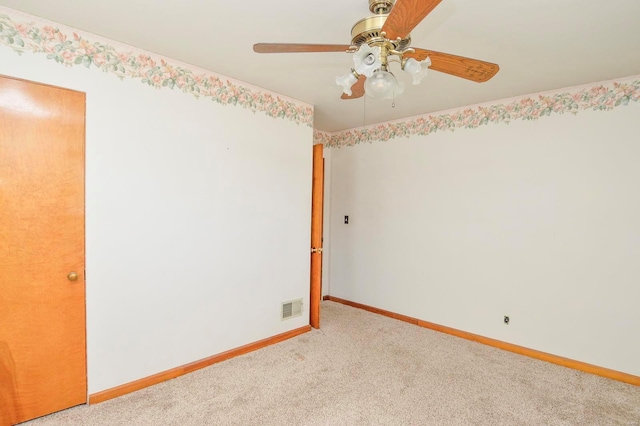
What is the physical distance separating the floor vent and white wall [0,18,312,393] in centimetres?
7

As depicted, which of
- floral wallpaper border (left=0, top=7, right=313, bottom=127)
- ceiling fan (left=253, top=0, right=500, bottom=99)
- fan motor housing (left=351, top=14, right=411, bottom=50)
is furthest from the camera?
floral wallpaper border (left=0, top=7, right=313, bottom=127)

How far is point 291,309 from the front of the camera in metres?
3.27

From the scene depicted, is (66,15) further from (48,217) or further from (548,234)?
(548,234)

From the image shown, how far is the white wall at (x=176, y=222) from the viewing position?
2.12 metres

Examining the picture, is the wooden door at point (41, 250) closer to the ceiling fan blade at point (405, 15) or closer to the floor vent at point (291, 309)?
the floor vent at point (291, 309)

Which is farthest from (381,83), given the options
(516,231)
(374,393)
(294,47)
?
(516,231)

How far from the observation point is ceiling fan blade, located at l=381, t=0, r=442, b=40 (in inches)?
41.2

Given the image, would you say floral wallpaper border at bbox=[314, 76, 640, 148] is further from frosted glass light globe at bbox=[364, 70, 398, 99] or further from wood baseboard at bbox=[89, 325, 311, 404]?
wood baseboard at bbox=[89, 325, 311, 404]

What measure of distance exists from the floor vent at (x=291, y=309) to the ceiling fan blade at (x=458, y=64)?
252 cm

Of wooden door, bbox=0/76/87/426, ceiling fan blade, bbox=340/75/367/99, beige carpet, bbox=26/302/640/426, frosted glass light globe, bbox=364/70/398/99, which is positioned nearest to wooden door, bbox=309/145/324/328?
beige carpet, bbox=26/302/640/426

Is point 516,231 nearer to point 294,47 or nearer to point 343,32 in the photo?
point 343,32

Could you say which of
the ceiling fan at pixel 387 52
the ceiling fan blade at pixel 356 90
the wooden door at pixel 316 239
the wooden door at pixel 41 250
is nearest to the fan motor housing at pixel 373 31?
the ceiling fan at pixel 387 52

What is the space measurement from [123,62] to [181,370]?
89.9 inches

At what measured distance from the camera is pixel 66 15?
183 cm
